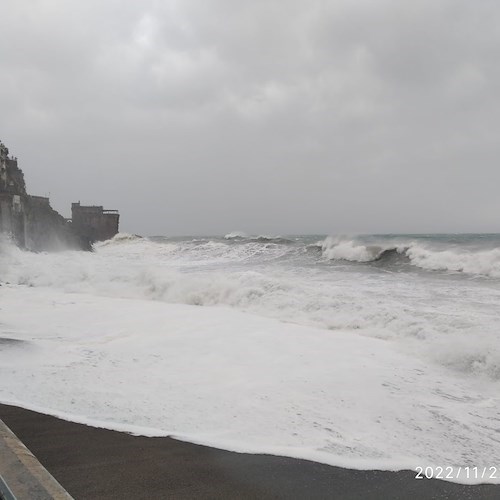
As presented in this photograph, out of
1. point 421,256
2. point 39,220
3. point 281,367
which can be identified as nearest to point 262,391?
point 281,367

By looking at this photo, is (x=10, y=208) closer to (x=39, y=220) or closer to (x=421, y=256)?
(x=39, y=220)

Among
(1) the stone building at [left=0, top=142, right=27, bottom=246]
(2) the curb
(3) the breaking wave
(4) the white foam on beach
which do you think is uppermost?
(1) the stone building at [left=0, top=142, right=27, bottom=246]

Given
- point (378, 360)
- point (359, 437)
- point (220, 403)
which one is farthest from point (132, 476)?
point (378, 360)

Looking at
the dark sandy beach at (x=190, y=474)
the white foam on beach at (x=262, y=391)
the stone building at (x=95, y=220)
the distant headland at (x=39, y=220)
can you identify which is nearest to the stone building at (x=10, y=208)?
the distant headland at (x=39, y=220)

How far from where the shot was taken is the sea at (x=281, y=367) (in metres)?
2.80

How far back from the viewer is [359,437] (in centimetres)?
283

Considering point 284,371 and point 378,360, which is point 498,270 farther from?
point 284,371

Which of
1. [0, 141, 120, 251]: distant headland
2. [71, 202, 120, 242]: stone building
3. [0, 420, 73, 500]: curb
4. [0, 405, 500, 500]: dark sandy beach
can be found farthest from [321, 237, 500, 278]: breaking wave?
[71, 202, 120, 242]: stone building

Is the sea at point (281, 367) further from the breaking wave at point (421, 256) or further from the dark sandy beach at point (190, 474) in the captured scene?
the breaking wave at point (421, 256)

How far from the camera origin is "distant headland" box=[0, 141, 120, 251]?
87.6 feet

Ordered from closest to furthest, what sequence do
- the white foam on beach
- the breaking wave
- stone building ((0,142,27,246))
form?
the white foam on beach < the breaking wave < stone building ((0,142,27,246))

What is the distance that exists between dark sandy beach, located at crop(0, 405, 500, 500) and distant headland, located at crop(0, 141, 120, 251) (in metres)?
24.9

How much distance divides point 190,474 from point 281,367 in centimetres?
217

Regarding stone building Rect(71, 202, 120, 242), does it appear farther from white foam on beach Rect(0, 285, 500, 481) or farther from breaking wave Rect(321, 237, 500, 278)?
white foam on beach Rect(0, 285, 500, 481)
